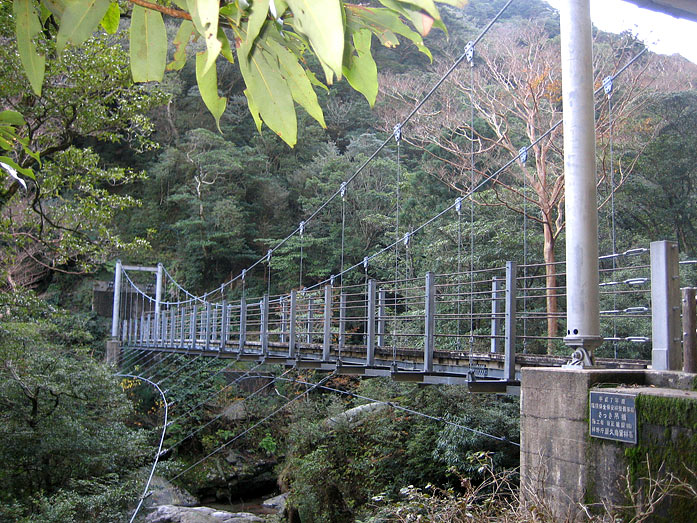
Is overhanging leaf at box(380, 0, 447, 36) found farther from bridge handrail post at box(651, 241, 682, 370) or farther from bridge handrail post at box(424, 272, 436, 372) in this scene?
bridge handrail post at box(424, 272, 436, 372)

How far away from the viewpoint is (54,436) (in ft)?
18.8

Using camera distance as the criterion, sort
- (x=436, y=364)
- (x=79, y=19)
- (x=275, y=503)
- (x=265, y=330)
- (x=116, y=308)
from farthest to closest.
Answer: (x=116, y=308), (x=275, y=503), (x=265, y=330), (x=436, y=364), (x=79, y=19)

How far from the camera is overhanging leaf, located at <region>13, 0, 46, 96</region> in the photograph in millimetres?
493

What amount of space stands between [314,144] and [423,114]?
6.14m

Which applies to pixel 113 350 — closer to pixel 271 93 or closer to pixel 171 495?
pixel 171 495

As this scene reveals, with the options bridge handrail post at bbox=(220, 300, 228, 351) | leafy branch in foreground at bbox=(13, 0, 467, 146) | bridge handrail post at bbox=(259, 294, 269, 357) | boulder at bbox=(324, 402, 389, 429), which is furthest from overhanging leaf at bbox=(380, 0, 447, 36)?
boulder at bbox=(324, 402, 389, 429)

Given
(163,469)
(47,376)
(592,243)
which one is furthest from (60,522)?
(592,243)

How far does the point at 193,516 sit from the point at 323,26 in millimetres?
7822

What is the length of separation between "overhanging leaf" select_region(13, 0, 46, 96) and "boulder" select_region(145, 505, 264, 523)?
7.33 meters

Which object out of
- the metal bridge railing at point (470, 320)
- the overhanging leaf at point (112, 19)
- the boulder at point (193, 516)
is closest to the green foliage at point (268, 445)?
the metal bridge railing at point (470, 320)

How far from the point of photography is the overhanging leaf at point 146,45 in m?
0.48

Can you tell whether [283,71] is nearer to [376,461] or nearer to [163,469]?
[376,461]

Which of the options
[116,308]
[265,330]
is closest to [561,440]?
[265,330]

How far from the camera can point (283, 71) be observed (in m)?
0.49
